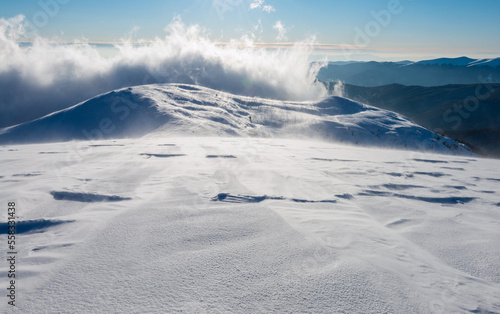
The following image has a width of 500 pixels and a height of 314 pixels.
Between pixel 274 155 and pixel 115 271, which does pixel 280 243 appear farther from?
pixel 274 155

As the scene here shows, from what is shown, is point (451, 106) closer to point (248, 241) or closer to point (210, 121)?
point (210, 121)

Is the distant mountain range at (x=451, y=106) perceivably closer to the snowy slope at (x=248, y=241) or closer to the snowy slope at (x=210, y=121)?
the snowy slope at (x=210, y=121)

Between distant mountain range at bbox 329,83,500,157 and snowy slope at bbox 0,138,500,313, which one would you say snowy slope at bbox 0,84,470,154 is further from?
distant mountain range at bbox 329,83,500,157

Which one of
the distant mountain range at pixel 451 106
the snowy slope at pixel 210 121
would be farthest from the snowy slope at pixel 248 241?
the distant mountain range at pixel 451 106

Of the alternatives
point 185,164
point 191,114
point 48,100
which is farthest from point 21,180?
point 48,100

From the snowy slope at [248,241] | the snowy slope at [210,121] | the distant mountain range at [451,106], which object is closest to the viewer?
the snowy slope at [248,241]
